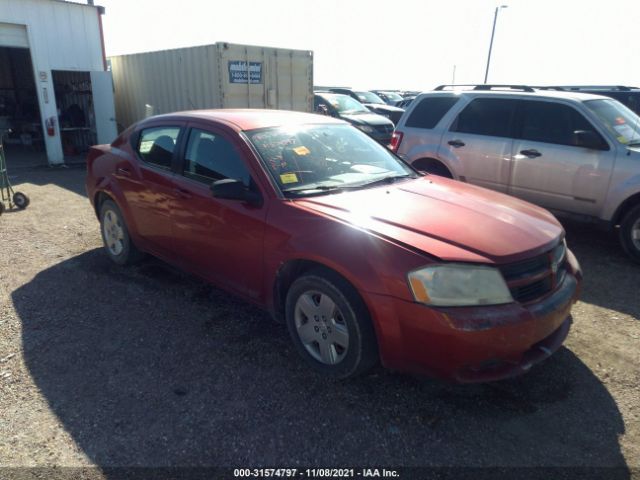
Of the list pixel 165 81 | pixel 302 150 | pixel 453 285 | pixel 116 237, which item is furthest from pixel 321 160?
pixel 165 81

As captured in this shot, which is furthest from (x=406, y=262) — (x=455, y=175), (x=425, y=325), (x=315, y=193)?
(x=455, y=175)

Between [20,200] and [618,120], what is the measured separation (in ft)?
28.5

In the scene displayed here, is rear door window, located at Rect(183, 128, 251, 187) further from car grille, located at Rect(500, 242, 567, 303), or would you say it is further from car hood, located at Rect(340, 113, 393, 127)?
car hood, located at Rect(340, 113, 393, 127)

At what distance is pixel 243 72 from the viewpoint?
10000mm

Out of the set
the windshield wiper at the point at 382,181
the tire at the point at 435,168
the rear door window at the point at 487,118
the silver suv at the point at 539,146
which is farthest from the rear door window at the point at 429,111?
the windshield wiper at the point at 382,181

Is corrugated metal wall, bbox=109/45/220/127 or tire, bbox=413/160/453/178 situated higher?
corrugated metal wall, bbox=109/45/220/127

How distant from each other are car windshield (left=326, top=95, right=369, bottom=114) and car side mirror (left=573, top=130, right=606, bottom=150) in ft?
29.7

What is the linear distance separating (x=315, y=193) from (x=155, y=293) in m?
2.05

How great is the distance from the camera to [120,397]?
291 cm

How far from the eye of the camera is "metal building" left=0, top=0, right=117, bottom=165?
11.0 m

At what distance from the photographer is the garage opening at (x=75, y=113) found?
13.8 meters

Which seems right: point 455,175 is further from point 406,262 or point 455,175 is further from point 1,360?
point 1,360

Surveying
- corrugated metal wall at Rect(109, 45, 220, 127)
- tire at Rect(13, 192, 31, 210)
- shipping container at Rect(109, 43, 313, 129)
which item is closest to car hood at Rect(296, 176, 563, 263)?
tire at Rect(13, 192, 31, 210)

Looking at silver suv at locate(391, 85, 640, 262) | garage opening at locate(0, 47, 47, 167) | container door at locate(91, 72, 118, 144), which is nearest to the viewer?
silver suv at locate(391, 85, 640, 262)
